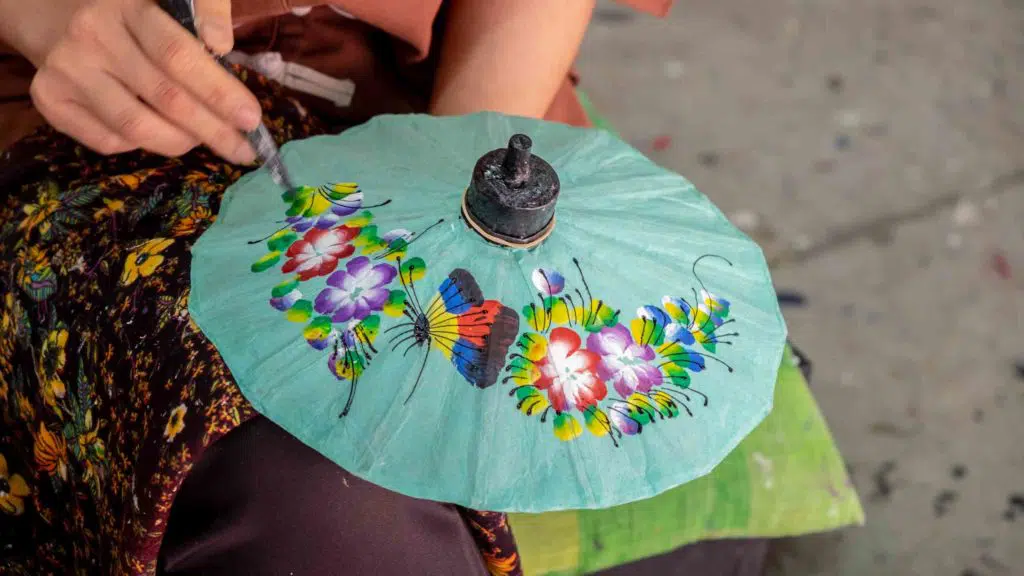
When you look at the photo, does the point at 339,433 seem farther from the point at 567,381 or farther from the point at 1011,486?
the point at 1011,486

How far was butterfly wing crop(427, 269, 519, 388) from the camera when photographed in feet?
1.75

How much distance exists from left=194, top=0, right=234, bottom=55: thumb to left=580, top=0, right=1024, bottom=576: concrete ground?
45.4 inches

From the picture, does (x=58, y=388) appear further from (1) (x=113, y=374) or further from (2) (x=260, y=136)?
(2) (x=260, y=136)

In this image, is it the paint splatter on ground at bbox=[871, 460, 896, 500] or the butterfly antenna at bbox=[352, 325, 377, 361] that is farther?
the paint splatter on ground at bbox=[871, 460, 896, 500]

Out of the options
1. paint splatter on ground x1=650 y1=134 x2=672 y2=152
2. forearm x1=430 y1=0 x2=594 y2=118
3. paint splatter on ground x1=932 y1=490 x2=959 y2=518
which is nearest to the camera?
forearm x1=430 y1=0 x2=594 y2=118

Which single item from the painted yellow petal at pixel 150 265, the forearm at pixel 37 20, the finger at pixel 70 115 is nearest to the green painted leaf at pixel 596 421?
the painted yellow petal at pixel 150 265

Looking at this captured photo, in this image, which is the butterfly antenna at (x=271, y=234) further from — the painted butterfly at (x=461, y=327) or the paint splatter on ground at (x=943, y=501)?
the paint splatter on ground at (x=943, y=501)

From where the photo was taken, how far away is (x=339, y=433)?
51 centimetres

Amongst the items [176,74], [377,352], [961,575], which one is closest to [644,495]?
[377,352]

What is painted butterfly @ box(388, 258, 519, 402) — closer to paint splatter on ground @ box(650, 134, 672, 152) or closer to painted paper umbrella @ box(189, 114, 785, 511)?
painted paper umbrella @ box(189, 114, 785, 511)

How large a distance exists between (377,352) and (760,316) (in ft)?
0.98

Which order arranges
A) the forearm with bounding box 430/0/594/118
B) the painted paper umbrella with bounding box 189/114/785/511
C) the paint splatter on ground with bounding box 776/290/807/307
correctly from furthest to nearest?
the paint splatter on ground with bounding box 776/290/807/307, the forearm with bounding box 430/0/594/118, the painted paper umbrella with bounding box 189/114/785/511

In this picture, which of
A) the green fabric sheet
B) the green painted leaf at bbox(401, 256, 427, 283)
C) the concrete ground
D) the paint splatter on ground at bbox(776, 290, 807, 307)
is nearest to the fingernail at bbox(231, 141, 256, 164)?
the green painted leaf at bbox(401, 256, 427, 283)

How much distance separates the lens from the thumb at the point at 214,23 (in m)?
0.61
